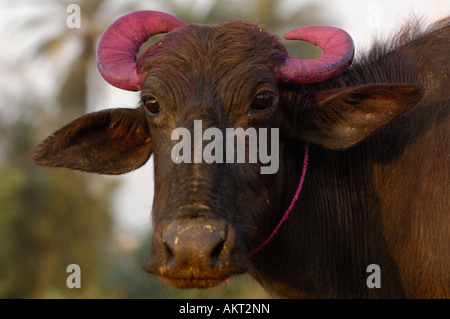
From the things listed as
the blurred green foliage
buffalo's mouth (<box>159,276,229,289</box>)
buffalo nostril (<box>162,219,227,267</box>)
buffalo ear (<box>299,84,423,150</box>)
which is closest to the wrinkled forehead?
buffalo ear (<box>299,84,423,150</box>)

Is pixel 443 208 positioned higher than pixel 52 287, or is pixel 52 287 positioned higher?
pixel 52 287

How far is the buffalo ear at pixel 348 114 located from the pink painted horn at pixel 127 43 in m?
1.33

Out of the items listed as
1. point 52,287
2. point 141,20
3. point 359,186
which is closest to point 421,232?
point 359,186

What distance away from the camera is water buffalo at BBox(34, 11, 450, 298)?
4.01 meters

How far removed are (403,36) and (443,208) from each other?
1.62 m

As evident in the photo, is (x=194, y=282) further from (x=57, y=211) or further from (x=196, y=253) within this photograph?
(x=57, y=211)

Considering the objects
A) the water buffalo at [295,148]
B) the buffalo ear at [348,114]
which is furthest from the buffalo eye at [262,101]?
the buffalo ear at [348,114]

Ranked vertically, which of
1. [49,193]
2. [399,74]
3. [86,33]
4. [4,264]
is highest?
[86,33]

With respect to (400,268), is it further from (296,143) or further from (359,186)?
(296,143)

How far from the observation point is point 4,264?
81.8ft

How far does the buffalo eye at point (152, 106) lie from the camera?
4336 millimetres

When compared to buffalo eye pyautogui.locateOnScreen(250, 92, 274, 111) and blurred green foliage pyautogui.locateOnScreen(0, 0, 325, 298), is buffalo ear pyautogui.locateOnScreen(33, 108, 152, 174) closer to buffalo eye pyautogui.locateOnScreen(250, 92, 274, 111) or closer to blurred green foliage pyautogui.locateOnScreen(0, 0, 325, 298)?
buffalo eye pyautogui.locateOnScreen(250, 92, 274, 111)

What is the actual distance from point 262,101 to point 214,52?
491mm

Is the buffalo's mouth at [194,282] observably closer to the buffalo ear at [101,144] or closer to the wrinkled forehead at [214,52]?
the wrinkled forehead at [214,52]
